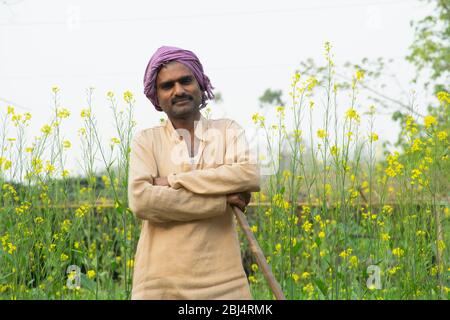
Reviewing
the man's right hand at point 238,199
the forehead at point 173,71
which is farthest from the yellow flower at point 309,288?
the forehead at point 173,71

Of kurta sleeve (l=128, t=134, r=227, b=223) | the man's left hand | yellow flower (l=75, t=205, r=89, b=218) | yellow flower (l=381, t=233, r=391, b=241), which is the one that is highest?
the man's left hand

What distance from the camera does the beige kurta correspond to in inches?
99.0

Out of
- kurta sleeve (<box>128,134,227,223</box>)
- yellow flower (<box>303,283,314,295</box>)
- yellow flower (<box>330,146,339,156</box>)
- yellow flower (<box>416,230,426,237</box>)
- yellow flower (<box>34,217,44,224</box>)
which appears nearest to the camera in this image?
kurta sleeve (<box>128,134,227,223</box>)

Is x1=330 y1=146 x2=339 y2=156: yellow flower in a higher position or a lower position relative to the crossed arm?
higher

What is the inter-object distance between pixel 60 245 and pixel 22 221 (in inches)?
12.3

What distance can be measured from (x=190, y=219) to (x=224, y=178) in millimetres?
198

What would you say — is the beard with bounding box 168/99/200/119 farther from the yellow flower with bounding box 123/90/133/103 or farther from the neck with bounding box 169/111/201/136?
the yellow flower with bounding box 123/90/133/103

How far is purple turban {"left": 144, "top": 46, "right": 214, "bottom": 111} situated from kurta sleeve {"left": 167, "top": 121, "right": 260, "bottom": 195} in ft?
1.14

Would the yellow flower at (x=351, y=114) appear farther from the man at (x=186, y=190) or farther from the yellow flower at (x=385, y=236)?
the man at (x=186, y=190)

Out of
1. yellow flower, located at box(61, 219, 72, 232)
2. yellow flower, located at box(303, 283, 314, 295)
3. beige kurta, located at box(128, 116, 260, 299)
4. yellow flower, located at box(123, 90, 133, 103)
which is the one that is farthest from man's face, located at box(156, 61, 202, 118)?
yellow flower, located at box(303, 283, 314, 295)

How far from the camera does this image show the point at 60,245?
400cm

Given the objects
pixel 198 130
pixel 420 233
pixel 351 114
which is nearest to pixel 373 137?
pixel 351 114

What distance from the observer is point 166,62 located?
2.65m
